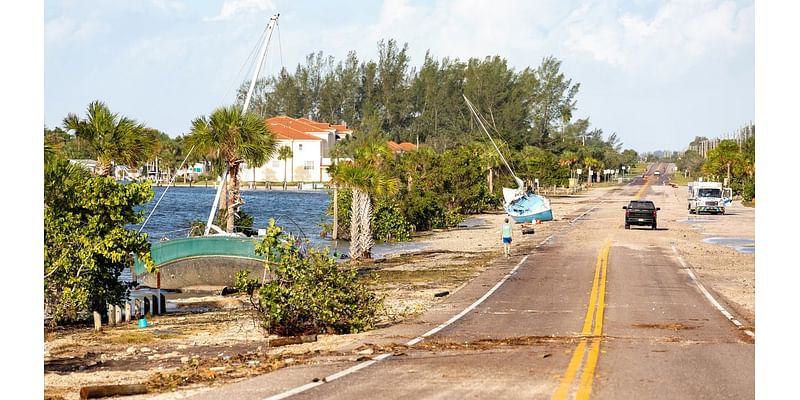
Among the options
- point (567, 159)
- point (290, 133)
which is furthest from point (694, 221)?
point (290, 133)

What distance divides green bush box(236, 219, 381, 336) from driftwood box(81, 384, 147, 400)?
Result: 692cm

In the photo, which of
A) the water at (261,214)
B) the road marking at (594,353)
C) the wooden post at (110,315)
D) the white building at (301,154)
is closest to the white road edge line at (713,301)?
the road marking at (594,353)

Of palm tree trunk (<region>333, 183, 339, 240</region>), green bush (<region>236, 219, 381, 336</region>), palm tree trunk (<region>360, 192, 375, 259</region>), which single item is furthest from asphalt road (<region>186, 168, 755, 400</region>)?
palm tree trunk (<region>333, 183, 339, 240</region>)

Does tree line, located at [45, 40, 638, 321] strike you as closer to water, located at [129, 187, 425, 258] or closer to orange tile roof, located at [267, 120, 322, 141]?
water, located at [129, 187, 425, 258]

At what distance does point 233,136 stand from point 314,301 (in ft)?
50.2

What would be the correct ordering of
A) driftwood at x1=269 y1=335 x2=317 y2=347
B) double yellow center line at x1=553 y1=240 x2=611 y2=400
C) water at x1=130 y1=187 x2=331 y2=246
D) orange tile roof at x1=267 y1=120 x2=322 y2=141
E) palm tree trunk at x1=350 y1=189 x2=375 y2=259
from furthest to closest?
orange tile roof at x1=267 y1=120 x2=322 y2=141 → water at x1=130 y1=187 x2=331 y2=246 → palm tree trunk at x1=350 y1=189 x2=375 y2=259 → driftwood at x1=269 y1=335 x2=317 y2=347 → double yellow center line at x1=553 y1=240 x2=611 y2=400

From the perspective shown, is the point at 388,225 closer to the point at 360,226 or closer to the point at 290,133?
the point at 360,226

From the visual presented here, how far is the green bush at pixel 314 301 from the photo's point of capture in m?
21.9

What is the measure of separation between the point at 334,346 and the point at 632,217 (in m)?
45.3

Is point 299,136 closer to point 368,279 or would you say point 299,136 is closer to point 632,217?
point 632,217

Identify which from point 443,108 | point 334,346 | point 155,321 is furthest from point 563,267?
point 443,108

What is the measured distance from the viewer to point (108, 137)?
29562 mm

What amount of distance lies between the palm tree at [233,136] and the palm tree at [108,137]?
5704 mm

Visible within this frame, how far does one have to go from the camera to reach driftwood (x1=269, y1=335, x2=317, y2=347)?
2023cm
